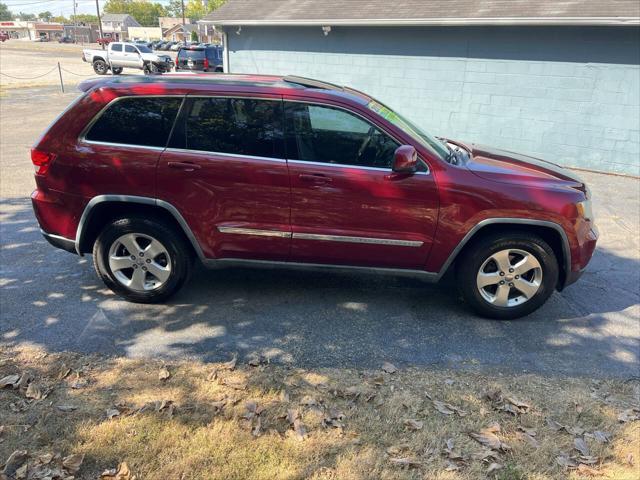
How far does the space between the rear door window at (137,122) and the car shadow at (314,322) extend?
1405 mm

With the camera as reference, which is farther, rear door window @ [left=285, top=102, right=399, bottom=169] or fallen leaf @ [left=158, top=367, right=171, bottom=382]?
rear door window @ [left=285, top=102, right=399, bottom=169]

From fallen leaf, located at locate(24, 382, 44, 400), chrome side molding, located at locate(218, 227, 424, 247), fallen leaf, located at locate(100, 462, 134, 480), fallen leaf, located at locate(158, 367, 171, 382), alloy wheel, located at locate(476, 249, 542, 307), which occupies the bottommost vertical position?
fallen leaf, located at locate(158, 367, 171, 382)

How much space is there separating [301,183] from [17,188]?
5.73 m

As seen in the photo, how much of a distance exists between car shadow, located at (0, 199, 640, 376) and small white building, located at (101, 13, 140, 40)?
4288 inches

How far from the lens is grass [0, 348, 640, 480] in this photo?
8.84ft

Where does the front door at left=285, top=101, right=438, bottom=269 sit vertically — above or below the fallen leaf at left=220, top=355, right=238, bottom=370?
above

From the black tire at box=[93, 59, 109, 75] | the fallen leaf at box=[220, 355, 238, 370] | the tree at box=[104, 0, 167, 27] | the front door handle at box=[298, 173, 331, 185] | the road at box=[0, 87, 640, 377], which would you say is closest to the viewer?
the fallen leaf at box=[220, 355, 238, 370]

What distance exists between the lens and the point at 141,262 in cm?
426

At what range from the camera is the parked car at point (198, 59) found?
24.3m

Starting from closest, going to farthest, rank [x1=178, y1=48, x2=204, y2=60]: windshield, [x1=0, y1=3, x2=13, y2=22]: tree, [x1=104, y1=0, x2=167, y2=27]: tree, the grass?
1. the grass
2. [x1=178, y1=48, x2=204, y2=60]: windshield
3. [x1=104, y1=0, x2=167, y2=27]: tree
4. [x1=0, y1=3, x2=13, y2=22]: tree

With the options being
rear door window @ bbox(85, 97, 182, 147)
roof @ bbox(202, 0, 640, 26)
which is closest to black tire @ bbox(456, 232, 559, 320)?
rear door window @ bbox(85, 97, 182, 147)

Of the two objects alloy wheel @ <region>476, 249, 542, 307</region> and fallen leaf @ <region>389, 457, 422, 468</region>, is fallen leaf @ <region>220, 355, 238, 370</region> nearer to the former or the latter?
fallen leaf @ <region>389, 457, 422, 468</region>

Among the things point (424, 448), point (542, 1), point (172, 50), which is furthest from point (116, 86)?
point (172, 50)

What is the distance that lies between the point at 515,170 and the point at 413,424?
233 cm
